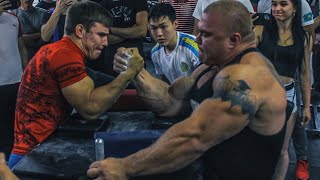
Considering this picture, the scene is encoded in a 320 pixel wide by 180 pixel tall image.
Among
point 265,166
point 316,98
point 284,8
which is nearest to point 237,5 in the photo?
point 265,166

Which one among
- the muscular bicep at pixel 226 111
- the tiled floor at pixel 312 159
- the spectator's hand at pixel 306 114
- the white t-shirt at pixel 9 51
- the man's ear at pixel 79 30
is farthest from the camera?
the tiled floor at pixel 312 159

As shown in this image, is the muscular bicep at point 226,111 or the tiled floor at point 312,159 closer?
the muscular bicep at point 226,111

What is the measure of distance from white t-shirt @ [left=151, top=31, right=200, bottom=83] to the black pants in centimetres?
120

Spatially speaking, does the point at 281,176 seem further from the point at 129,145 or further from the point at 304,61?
the point at 129,145

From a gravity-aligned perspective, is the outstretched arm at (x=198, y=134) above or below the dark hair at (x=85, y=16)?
below

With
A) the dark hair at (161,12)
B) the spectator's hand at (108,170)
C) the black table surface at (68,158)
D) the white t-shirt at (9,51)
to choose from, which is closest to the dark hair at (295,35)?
the dark hair at (161,12)

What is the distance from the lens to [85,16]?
7.91ft

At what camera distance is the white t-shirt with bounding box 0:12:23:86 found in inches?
137

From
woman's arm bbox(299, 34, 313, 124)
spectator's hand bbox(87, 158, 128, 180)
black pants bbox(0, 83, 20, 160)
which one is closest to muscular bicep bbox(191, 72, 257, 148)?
spectator's hand bbox(87, 158, 128, 180)

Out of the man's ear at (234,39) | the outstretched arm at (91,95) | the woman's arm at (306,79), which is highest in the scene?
the man's ear at (234,39)

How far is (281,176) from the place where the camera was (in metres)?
3.10

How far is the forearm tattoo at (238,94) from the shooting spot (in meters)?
1.65

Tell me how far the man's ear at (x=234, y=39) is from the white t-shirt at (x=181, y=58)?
1370mm

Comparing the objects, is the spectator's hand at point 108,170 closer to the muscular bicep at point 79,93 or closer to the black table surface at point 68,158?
the black table surface at point 68,158
